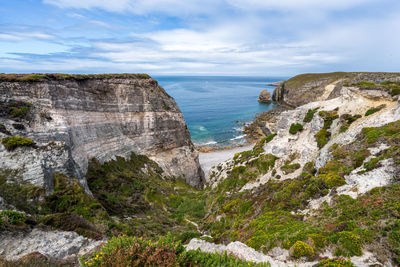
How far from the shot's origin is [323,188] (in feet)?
50.5

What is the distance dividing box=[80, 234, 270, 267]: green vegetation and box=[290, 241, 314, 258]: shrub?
73.4 inches

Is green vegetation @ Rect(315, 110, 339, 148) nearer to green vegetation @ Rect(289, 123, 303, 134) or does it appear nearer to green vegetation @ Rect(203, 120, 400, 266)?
green vegetation @ Rect(289, 123, 303, 134)

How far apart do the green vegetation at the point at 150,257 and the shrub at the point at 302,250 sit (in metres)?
1.86

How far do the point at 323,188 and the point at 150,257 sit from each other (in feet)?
45.9

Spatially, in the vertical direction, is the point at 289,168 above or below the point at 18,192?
below

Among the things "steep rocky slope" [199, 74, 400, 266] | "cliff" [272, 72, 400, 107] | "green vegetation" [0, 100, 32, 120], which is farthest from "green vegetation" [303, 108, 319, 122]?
"cliff" [272, 72, 400, 107]

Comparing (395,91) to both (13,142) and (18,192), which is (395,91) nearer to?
(18,192)

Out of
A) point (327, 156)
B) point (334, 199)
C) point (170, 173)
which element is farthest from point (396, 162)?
point (170, 173)

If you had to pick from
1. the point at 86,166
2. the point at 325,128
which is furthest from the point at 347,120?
the point at 86,166

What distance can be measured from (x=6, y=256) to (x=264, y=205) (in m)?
18.1

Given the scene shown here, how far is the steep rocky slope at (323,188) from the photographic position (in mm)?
9297

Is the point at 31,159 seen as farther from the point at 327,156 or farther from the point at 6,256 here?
the point at 327,156

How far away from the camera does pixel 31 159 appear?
18062 mm

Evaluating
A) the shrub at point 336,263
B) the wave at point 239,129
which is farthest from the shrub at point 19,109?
the wave at point 239,129
